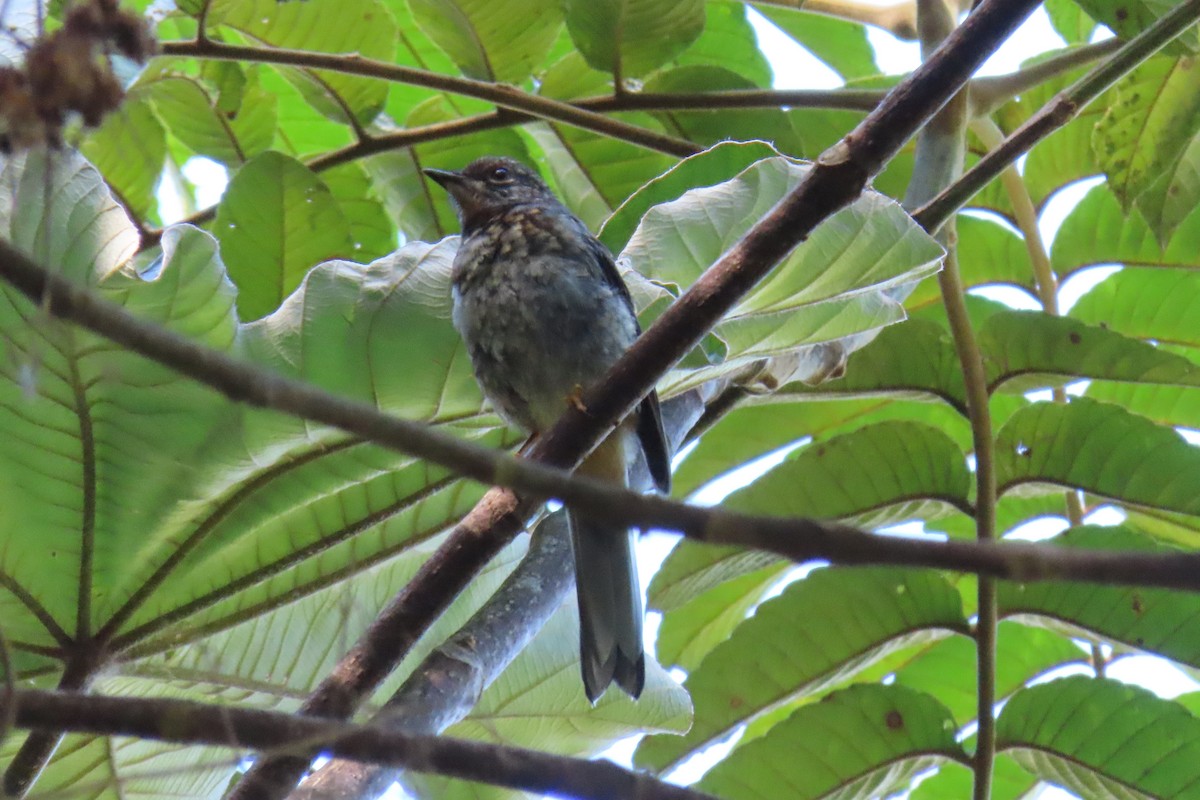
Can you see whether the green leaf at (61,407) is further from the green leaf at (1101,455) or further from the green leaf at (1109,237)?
the green leaf at (1109,237)

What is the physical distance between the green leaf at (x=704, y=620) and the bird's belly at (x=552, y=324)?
2.30 feet

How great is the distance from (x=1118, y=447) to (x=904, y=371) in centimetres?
48

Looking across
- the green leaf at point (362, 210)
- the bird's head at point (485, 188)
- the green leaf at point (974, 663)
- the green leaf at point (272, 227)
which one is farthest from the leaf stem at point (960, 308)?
the green leaf at point (362, 210)

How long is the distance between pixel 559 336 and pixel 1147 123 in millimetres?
1447

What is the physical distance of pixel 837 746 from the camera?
2.69 m

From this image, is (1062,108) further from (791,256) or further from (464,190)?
(464,190)

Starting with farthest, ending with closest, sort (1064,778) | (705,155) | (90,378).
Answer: (1064,778) → (705,155) → (90,378)

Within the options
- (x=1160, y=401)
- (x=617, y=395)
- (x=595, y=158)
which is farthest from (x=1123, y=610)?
(x=595, y=158)

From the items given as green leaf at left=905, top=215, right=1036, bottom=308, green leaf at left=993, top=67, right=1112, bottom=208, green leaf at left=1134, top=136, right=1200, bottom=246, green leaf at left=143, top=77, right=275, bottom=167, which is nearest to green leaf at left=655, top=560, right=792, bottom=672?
green leaf at left=905, top=215, right=1036, bottom=308

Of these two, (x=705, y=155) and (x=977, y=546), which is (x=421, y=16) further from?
(x=977, y=546)

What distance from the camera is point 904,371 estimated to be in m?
2.93

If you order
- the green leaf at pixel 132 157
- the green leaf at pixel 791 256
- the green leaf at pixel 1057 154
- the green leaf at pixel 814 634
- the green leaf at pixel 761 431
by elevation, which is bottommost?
the green leaf at pixel 814 634

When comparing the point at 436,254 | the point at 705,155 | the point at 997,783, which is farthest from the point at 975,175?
the point at 997,783

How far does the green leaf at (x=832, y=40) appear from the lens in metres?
3.63
